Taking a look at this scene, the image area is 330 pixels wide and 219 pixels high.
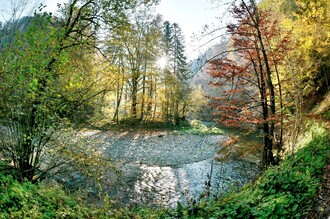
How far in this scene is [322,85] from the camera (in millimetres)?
11562

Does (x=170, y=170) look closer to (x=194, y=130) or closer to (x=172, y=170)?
(x=172, y=170)

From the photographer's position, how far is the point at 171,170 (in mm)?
9328

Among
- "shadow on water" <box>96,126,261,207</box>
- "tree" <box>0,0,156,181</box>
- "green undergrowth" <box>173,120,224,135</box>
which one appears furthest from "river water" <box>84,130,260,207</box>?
"green undergrowth" <box>173,120,224,135</box>

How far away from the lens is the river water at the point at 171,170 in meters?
6.60

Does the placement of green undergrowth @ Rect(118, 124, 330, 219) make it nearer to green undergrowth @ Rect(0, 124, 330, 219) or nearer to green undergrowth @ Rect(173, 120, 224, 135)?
green undergrowth @ Rect(0, 124, 330, 219)

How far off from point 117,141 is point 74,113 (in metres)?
9.41

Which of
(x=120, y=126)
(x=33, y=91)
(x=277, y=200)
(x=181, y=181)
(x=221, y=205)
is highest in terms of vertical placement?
(x=33, y=91)

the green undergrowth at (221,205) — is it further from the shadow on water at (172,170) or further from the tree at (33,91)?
the shadow on water at (172,170)

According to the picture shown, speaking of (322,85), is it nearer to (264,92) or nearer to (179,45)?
(264,92)

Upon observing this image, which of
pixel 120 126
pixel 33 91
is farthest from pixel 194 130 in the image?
pixel 33 91

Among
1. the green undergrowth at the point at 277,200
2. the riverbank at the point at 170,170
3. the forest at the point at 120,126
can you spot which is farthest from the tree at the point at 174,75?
the green undergrowth at the point at 277,200

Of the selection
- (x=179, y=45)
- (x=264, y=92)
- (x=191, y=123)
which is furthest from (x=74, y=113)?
(x=179, y=45)

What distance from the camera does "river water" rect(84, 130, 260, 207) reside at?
21.6ft

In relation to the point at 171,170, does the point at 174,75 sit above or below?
above
